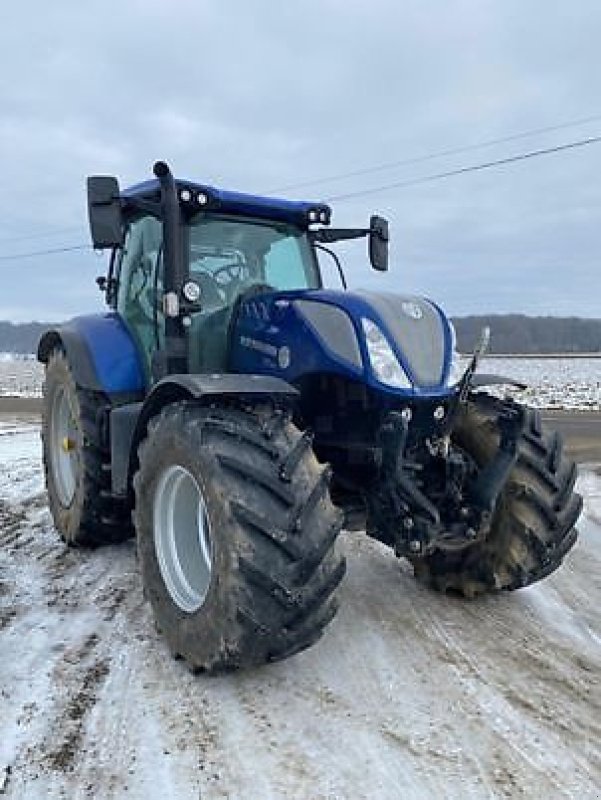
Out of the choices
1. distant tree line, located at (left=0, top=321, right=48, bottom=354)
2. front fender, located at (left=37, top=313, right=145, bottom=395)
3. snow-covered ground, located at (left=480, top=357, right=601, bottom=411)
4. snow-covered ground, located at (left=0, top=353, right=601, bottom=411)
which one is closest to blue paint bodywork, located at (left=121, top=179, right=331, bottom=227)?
front fender, located at (left=37, top=313, right=145, bottom=395)

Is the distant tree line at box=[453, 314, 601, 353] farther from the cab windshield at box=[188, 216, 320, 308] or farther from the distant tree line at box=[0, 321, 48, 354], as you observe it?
the cab windshield at box=[188, 216, 320, 308]

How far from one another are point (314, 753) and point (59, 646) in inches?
61.1

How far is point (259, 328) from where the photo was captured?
184 inches

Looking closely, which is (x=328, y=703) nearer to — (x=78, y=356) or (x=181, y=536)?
(x=181, y=536)

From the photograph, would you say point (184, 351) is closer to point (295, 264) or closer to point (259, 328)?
point (259, 328)

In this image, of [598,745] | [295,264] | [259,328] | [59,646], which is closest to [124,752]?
[59,646]

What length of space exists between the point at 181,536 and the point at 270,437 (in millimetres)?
943

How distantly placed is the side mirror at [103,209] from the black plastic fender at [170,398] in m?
0.88

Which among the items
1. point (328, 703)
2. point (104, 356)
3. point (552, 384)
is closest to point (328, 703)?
point (328, 703)

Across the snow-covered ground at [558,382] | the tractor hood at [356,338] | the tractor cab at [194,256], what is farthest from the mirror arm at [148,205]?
the snow-covered ground at [558,382]

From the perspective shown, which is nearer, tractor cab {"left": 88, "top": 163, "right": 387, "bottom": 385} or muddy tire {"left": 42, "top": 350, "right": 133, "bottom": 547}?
tractor cab {"left": 88, "top": 163, "right": 387, "bottom": 385}

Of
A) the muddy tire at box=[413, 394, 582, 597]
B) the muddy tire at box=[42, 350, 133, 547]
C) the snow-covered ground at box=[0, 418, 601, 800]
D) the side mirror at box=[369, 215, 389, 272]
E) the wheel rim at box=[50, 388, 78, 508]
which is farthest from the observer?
the wheel rim at box=[50, 388, 78, 508]

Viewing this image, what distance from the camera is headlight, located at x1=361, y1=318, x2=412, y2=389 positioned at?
4.05m

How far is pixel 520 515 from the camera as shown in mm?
4488
